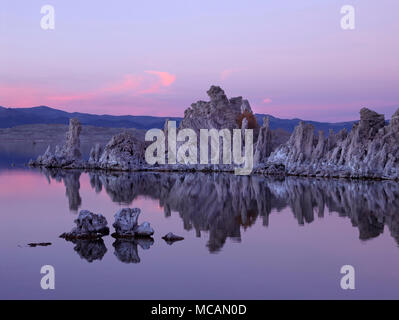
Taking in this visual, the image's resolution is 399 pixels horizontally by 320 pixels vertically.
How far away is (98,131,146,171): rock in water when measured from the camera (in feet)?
270

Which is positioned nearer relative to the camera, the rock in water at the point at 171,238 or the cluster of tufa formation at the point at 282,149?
the rock in water at the point at 171,238

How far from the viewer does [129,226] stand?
2878cm

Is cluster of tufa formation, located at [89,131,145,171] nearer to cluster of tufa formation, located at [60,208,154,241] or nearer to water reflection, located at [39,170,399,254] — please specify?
water reflection, located at [39,170,399,254]

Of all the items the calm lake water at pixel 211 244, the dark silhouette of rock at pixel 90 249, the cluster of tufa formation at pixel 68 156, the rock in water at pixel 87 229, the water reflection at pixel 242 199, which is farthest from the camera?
the cluster of tufa formation at pixel 68 156

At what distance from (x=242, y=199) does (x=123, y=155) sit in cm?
4037

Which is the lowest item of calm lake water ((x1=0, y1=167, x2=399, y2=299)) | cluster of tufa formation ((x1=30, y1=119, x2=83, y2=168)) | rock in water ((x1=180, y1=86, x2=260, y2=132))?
calm lake water ((x1=0, y1=167, x2=399, y2=299))

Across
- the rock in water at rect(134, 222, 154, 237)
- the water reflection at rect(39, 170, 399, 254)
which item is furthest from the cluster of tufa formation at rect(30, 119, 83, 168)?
the rock in water at rect(134, 222, 154, 237)

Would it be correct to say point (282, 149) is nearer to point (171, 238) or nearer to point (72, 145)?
point (72, 145)

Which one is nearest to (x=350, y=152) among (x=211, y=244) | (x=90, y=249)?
(x=211, y=244)

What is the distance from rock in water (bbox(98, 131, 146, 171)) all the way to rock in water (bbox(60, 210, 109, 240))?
52.4 metres

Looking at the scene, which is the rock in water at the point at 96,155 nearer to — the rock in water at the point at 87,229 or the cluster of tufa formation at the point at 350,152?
the cluster of tufa formation at the point at 350,152

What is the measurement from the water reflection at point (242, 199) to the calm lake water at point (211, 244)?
3.6 inches

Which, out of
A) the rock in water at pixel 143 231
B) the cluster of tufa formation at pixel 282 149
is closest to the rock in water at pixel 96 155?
the cluster of tufa formation at pixel 282 149

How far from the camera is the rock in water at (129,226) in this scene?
→ 2872 cm
